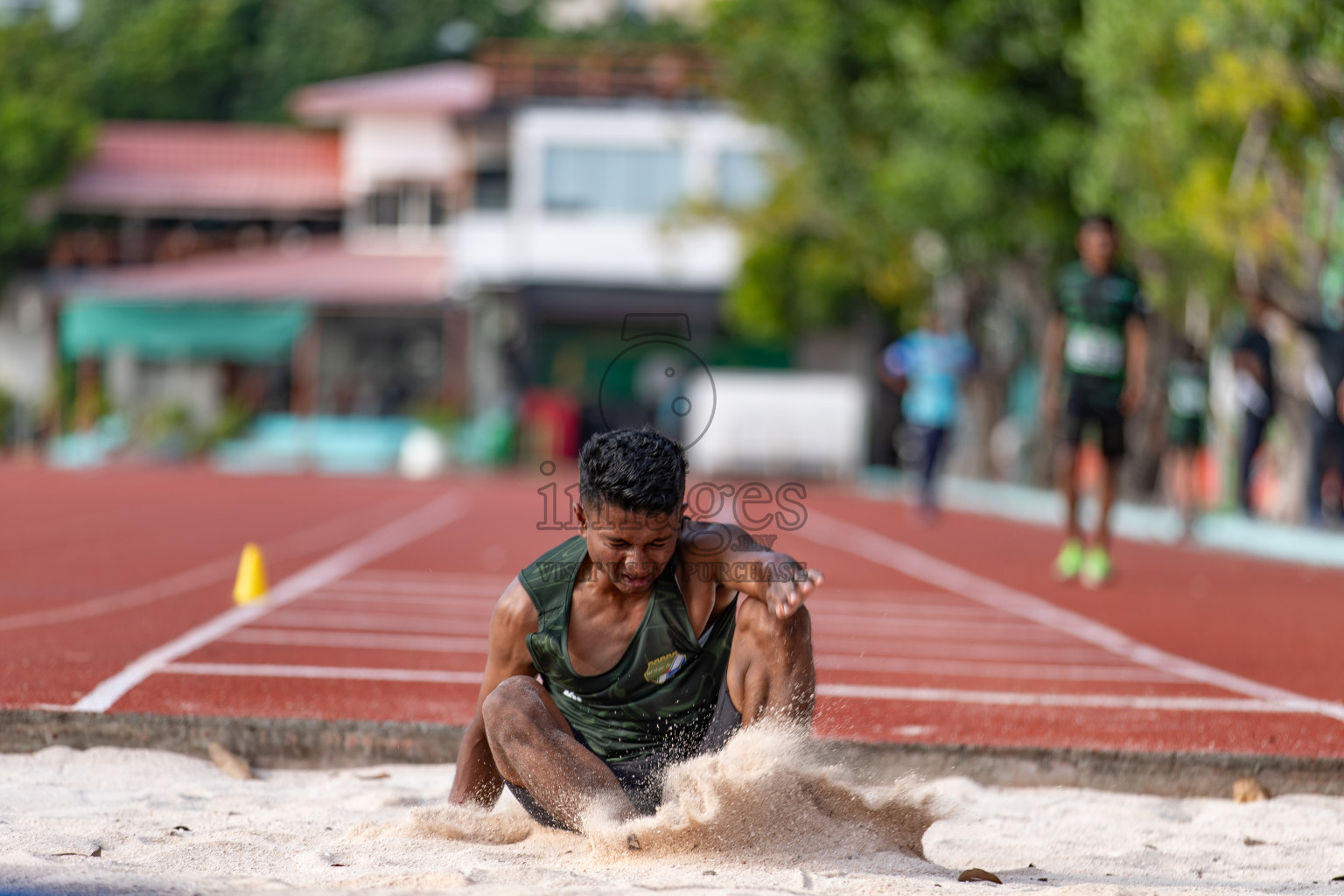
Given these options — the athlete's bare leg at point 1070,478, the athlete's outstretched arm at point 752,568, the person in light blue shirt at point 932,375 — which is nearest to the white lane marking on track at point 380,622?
the athlete's bare leg at point 1070,478

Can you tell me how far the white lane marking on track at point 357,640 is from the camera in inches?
297

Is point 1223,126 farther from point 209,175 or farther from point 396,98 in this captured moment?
point 209,175

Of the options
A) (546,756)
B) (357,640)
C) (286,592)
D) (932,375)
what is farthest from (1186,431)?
(546,756)

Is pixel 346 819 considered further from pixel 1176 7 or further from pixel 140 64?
pixel 140 64

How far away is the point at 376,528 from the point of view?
1579 centimetres

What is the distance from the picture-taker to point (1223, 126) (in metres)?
16.0

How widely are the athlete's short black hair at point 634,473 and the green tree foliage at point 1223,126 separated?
32.2 ft

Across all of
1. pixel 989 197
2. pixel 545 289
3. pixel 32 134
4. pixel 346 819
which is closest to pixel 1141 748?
pixel 346 819

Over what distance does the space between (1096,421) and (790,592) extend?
7.27 m

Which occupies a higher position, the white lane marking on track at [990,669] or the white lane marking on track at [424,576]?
the white lane marking on track at [990,669]

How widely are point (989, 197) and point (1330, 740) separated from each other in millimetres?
15235

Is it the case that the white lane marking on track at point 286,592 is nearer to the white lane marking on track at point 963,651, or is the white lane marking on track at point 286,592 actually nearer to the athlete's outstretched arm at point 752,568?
the athlete's outstretched arm at point 752,568

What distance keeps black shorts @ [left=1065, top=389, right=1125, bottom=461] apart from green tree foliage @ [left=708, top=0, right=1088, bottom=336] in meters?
9.37

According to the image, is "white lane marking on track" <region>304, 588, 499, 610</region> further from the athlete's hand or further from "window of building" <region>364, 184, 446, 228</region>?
"window of building" <region>364, 184, 446, 228</region>
